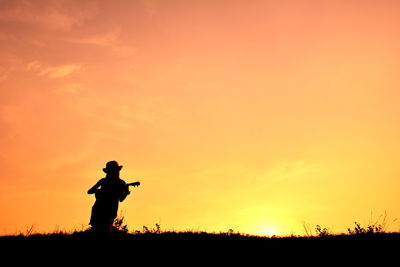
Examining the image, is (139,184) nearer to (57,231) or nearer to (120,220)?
(57,231)

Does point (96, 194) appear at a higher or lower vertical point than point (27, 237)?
higher

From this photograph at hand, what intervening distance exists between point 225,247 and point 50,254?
470 cm

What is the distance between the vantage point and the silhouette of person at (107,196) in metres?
12.2

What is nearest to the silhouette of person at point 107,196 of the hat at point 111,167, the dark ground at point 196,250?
the hat at point 111,167

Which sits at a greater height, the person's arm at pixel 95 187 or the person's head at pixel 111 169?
the person's head at pixel 111 169

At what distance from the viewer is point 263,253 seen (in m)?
10.4

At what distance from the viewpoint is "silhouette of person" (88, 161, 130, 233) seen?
12.2m

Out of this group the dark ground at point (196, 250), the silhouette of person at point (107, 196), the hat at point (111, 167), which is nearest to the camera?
the dark ground at point (196, 250)

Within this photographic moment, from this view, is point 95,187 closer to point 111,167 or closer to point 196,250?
point 111,167

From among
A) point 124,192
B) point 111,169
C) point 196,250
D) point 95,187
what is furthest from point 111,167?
point 196,250

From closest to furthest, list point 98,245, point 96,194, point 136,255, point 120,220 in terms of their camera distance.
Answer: point 136,255 → point 98,245 → point 96,194 → point 120,220

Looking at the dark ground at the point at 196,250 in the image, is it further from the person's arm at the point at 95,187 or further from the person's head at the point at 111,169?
the person's head at the point at 111,169

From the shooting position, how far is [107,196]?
40.3 ft

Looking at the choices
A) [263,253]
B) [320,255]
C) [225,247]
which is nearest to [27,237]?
[225,247]
